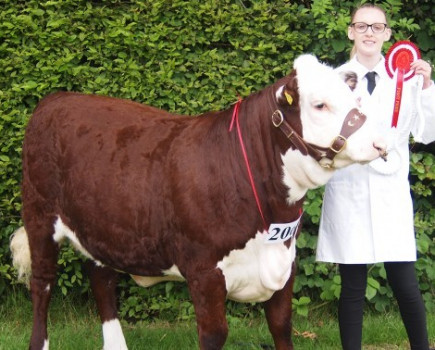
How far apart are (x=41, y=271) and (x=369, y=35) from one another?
7.34ft

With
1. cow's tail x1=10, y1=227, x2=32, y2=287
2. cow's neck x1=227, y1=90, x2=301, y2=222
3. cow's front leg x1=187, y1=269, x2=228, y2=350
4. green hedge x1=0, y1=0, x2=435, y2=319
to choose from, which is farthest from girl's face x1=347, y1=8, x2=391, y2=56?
cow's tail x1=10, y1=227, x2=32, y2=287

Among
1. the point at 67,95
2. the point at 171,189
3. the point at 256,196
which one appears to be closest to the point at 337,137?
the point at 256,196

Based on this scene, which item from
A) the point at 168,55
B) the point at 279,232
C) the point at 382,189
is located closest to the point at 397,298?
the point at 382,189

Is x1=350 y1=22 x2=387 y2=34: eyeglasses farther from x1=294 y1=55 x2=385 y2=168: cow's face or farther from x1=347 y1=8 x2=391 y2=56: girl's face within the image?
x1=294 y1=55 x2=385 y2=168: cow's face

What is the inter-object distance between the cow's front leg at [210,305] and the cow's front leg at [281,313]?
0.30 m

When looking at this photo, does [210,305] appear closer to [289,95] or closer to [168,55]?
[289,95]

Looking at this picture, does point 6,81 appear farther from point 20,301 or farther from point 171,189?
point 171,189

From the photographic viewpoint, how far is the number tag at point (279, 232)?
336cm

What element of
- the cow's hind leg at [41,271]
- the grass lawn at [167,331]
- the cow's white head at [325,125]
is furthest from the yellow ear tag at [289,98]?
the grass lawn at [167,331]

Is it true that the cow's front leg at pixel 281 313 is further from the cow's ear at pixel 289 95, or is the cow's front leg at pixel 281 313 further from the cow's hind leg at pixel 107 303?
the cow's hind leg at pixel 107 303

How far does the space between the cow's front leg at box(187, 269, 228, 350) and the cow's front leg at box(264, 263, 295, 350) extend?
0.99ft

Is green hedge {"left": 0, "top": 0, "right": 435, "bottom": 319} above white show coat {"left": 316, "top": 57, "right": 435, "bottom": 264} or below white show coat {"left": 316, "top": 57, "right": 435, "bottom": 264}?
above

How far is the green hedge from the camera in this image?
192 inches

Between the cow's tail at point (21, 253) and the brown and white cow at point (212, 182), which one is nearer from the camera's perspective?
the brown and white cow at point (212, 182)
